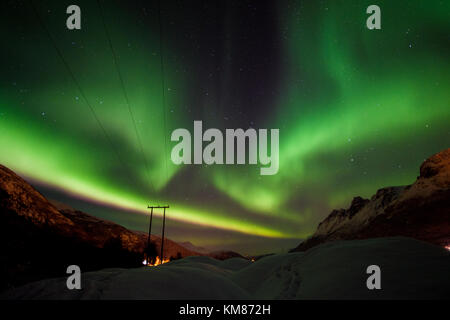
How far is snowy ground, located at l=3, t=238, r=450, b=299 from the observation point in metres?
8.69

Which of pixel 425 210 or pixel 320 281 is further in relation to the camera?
pixel 425 210

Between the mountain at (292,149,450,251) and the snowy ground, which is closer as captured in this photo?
the snowy ground

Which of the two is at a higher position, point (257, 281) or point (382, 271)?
point (382, 271)

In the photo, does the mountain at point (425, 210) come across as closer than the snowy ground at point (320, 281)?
No

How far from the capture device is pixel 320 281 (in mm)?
10930

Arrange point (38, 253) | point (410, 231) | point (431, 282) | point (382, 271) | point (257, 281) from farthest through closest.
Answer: point (410, 231), point (38, 253), point (257, 281), point (382, 271), point (431, 282)

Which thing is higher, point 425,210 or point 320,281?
point 425,210

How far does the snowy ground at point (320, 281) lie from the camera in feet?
28.5
